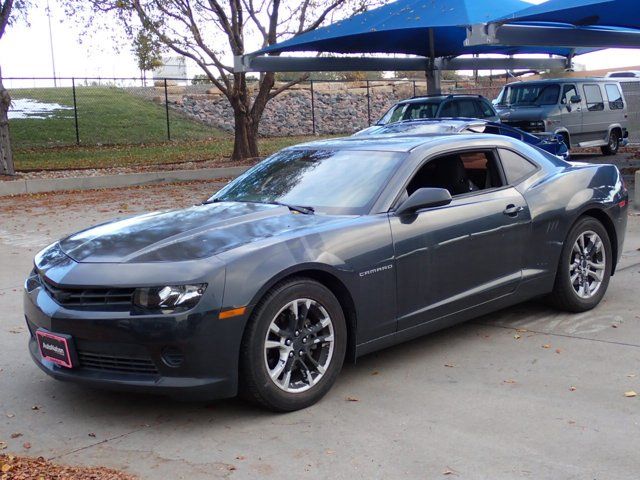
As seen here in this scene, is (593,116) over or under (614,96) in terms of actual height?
under

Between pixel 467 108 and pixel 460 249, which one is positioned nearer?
pixel 460 249

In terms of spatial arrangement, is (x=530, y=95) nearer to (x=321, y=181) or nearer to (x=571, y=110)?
(x=571, y=110)

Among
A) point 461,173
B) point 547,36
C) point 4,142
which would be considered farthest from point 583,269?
point 4,142

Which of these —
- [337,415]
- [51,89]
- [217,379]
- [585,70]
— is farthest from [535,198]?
[585,70]

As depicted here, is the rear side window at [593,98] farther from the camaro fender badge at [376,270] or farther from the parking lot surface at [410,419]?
the camaro fender badge at [376,270]

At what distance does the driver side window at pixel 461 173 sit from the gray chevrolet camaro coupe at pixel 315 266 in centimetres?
1

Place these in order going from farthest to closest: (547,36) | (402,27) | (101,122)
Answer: (101,122) < (402,27) < (547,36)

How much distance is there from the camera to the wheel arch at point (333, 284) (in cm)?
435

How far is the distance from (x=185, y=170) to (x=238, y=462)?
15.7 meters

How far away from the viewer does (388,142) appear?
5770 millimetres

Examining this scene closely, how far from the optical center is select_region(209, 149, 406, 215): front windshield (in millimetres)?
5188

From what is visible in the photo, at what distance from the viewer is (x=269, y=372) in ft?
14.1

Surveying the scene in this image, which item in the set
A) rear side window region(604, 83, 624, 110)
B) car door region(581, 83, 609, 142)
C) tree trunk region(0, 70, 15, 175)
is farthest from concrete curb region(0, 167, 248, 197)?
rear side window region(604, 83, 624, 110)

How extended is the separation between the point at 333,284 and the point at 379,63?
17.8 meters
